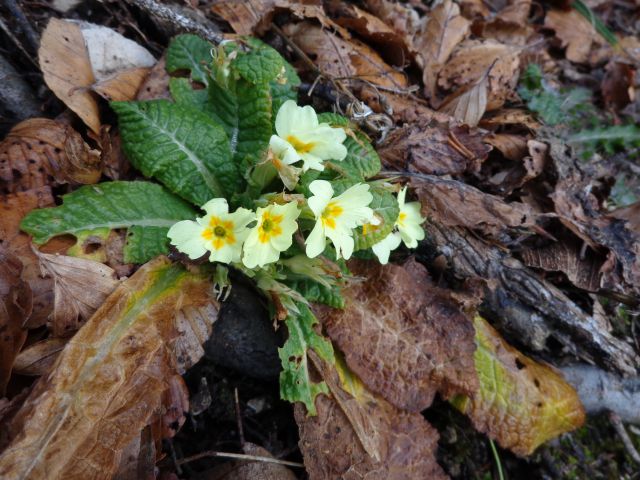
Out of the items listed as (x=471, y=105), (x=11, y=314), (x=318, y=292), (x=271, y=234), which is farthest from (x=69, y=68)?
(x=471, y=105)

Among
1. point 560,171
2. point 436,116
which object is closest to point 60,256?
point 436,116

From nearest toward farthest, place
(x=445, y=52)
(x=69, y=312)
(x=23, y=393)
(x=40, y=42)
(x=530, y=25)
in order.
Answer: (x=23, y=393)
(x=69, y=312)
(x=40, y=42)
(x=445, y=52)
(x=530, y=25)

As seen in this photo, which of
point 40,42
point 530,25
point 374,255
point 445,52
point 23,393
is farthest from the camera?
point 530,25

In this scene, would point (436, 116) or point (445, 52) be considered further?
point (445, 52)

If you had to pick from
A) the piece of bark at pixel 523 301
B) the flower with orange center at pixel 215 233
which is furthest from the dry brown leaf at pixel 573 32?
the flower with orange center at pixel 215 233

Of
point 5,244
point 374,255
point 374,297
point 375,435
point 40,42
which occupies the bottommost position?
point 375,435

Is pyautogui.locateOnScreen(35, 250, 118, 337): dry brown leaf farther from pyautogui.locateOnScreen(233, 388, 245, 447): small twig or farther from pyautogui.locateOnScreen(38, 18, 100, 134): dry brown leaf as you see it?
pyautogui.locateOnScreen(233, 388, 245, 447): small twig

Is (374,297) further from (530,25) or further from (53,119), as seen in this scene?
(530,25)
